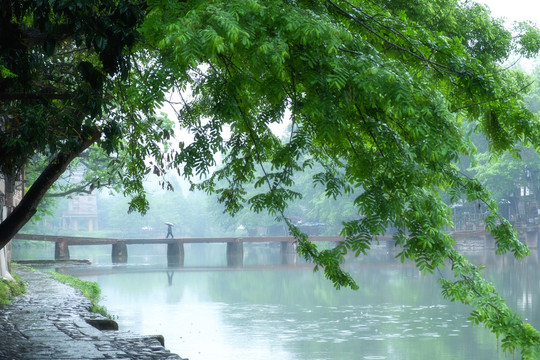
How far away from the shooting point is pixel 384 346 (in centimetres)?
1448

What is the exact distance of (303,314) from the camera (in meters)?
19.7

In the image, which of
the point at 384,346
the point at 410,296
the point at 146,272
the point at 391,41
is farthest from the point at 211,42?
the point at 146,272

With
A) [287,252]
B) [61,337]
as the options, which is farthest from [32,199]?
[287,252]

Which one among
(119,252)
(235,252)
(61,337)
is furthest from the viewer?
(235,252)

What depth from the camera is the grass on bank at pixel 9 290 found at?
14.0 metres

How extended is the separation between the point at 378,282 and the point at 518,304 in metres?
8.39

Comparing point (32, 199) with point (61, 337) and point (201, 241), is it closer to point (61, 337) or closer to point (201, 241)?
point (61, 337)

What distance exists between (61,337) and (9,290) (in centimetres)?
612

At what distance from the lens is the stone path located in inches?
332

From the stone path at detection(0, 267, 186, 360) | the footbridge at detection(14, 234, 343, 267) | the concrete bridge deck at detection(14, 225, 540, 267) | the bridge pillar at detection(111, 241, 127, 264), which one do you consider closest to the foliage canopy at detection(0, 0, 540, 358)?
the stone path at detection(0, 267, 186, 360)

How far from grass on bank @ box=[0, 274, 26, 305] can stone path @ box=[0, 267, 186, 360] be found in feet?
0.79

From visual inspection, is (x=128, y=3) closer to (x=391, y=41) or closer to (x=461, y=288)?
(x=391, y=41)

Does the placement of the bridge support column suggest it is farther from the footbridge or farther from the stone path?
the stone path

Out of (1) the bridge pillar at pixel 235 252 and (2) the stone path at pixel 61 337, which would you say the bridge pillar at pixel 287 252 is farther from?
(2) the stone path at pixel 61 337
